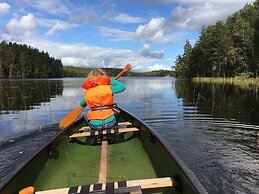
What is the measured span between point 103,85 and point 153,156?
1954 mm

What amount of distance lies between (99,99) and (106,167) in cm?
160

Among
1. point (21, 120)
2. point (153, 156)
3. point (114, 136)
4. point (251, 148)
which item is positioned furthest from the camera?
point (21, 120)

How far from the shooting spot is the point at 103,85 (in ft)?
19.6

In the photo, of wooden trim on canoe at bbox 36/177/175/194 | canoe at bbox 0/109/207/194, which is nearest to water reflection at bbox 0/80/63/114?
canoe at bbox 0/109/207/194

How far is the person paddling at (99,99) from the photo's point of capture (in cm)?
595

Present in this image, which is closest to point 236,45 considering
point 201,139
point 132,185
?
point 201,139

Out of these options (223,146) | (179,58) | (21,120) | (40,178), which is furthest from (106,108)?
(179,58)

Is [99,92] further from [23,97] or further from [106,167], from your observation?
[23,97]

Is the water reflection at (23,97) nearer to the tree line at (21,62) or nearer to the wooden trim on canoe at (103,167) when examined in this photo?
the wooden trim on canoe at (103,167)

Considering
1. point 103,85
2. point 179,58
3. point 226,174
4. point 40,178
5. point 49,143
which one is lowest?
point 226,174

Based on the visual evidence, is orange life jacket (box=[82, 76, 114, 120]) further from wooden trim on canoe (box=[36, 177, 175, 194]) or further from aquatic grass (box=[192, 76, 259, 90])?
aquatic grass (box=[192, 76, 259, 90])

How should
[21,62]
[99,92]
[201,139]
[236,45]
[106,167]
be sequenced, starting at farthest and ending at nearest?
1. [21,62]
2. [236,45]
3. [201,139]
4. [99,92]
5. [106,167]

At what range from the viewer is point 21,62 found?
113 meters

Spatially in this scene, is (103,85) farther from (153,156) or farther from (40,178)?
(40,178)
